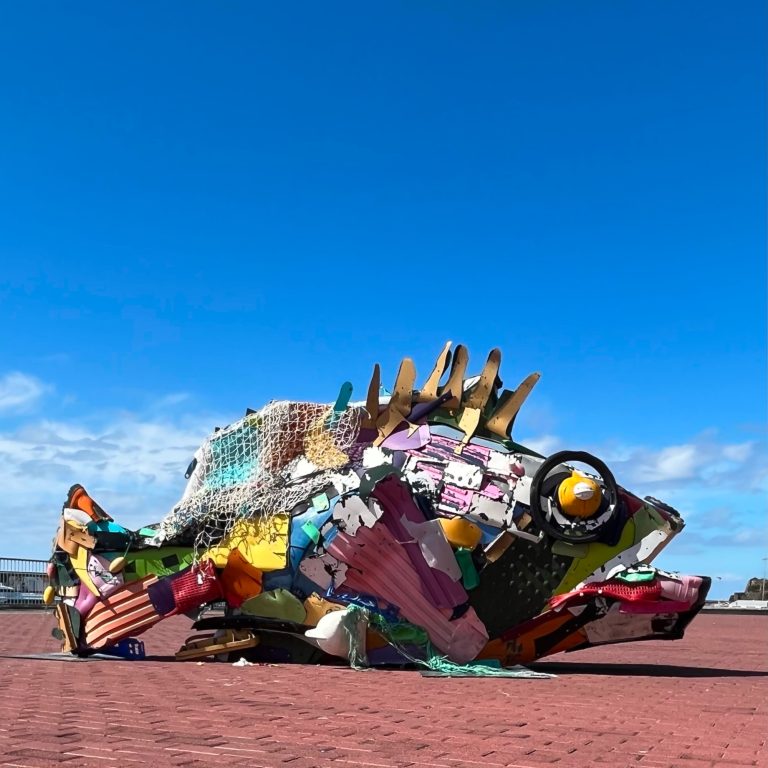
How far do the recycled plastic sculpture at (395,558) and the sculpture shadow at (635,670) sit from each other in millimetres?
614

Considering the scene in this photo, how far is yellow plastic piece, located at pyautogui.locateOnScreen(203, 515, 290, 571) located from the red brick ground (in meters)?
1.14

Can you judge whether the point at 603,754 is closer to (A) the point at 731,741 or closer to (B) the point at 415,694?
(A) the point at 731,741

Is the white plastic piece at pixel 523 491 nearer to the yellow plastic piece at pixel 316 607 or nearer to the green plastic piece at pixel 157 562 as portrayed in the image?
the yellow plastic piece at pixel 316 607

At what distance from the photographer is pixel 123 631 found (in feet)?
35.0

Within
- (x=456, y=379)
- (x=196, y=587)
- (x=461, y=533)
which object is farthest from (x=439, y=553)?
(x=196, y=587)

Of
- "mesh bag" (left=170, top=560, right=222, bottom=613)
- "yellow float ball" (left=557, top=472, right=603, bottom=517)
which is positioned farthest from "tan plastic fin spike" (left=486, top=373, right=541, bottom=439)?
"mesh bag" (left=170, top=560, right=222, bottom=613)

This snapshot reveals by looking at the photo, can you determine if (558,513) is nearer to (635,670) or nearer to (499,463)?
(499,463)

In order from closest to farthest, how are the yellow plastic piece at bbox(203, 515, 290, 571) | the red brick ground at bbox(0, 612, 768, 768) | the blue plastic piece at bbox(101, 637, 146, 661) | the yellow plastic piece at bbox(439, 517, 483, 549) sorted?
1. the red brick ground at bbox(0, 612, 768, 768)
2. the yellow plastic piece at bbox(439, 517, 483, 549)
3. the yellow plastic piece at bbox(203, 515, 290, 571)
4. the blue plastic piece at bbox(101, 637, 146, 661)

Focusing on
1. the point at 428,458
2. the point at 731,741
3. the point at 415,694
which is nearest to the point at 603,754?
the point at 731,741

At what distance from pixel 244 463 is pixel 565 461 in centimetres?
378

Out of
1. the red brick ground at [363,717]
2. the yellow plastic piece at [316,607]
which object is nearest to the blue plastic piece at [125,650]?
the red brick ground at [363,717]

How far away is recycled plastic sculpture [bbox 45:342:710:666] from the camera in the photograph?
10.1 meters

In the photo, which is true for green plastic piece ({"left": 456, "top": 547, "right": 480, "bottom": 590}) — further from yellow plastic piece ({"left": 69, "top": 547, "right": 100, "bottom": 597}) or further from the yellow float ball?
yellow plastic piece ({"left": 69, "top": 547, "right": 100, "bottom": 597})

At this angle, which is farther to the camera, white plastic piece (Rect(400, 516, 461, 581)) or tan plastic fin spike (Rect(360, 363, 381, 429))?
tan plastic fin spike (Rect(360, 363, 381, 429))
